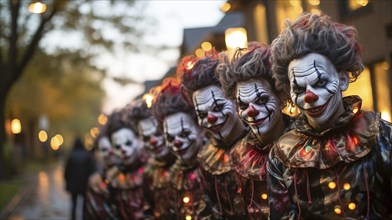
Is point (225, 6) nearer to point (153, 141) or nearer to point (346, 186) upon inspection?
point (153, 141)

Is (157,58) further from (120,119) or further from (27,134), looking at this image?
(27,134)

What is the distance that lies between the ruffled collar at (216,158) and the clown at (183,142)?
1.77 feet

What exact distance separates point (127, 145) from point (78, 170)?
559 centimetres

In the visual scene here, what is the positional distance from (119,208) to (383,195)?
5.79 metres

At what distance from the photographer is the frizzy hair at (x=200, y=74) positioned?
20.5 ft

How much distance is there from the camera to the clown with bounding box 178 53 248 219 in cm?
609

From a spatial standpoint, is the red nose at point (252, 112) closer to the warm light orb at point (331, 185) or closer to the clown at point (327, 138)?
the clown at point (327, 138)

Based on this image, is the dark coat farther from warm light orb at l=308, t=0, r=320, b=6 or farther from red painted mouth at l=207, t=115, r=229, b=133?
red painted mouth at l=207, t=115, r=229, b=133

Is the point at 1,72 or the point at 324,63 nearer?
the point at 324,63

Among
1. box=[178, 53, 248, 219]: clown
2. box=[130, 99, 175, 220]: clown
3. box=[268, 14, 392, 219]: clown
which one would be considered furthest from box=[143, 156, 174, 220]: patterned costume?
box=[268, 14, 392, 219]: clown

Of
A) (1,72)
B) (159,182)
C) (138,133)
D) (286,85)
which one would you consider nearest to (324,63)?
(286,85)

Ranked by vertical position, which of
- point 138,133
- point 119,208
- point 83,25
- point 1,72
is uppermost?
point 83,25

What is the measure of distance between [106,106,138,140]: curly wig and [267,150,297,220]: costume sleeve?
4520 millimetres

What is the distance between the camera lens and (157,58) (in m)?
28.0
